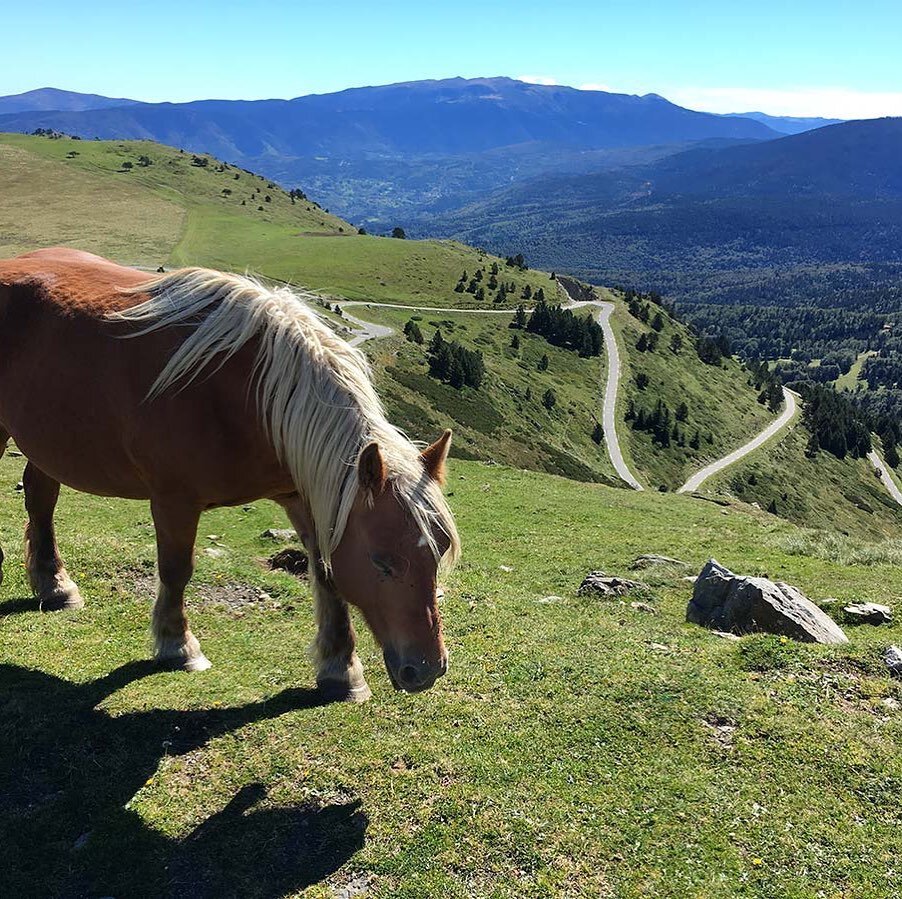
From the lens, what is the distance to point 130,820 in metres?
5.48

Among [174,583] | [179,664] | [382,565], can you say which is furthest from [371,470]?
[179,664]

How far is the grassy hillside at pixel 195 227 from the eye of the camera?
9962 centimetres

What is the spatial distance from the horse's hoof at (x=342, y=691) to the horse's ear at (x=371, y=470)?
9.41 feet

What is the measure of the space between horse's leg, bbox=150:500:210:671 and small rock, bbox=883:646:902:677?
830 cm

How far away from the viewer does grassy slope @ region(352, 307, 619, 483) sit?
188 feet

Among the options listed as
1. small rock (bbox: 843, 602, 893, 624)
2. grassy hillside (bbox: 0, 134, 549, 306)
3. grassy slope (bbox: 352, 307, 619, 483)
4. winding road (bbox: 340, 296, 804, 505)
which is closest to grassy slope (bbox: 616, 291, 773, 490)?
winding road (bbox: 340, 296, 804, 505)

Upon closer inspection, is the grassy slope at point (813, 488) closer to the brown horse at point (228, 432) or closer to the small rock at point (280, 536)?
the small rock at point (280, 536)

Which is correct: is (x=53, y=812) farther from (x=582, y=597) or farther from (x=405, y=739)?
(x=582, y=597)

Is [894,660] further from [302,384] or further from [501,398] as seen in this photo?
[501,398]

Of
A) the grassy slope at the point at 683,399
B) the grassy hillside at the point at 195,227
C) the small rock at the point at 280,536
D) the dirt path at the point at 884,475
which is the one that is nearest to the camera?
the small rock at the point at 280,536

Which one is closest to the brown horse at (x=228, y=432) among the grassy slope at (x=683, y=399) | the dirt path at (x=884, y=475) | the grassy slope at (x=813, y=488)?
the grassy slope at (x=683, y=399)

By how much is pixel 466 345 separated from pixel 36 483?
75.4 m

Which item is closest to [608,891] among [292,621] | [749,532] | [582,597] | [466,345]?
[292,621]

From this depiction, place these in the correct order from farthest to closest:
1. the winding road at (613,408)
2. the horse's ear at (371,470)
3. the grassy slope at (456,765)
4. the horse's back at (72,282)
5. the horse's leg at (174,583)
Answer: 1. the winding road at (613,408)
2. the horse's back at (72,282)
3. the horse's leg at (174,583)
4. the horse's ear at (371,470)
5. the grassy slope at (456,765)
